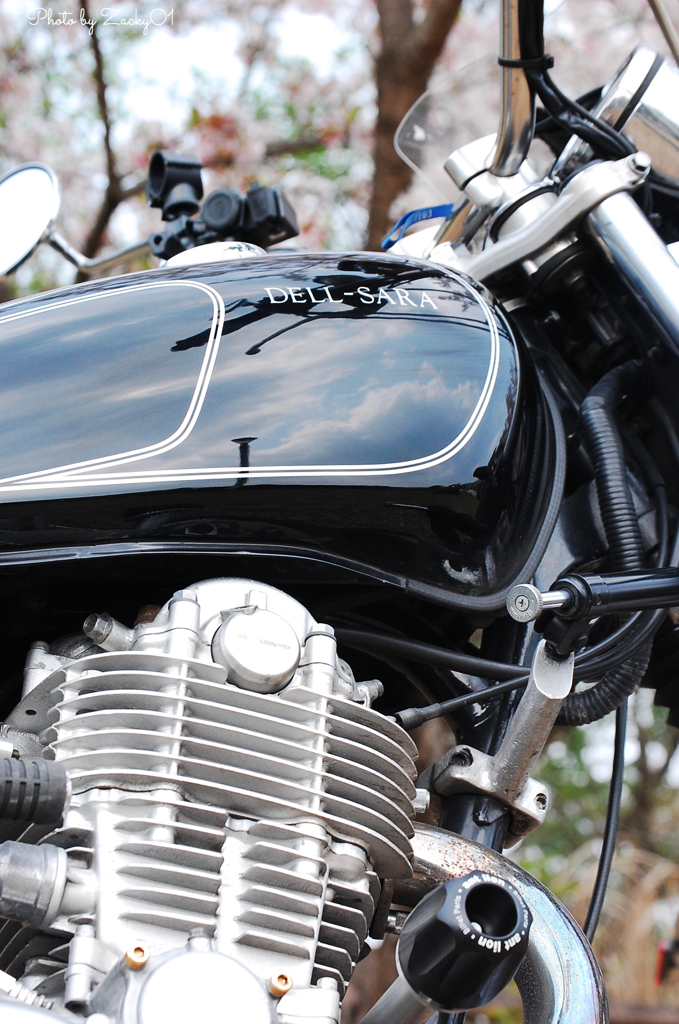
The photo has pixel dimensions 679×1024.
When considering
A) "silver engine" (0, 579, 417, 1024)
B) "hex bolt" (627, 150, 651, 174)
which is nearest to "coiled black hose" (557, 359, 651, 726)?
"hex bolt" (627, 150, 651, 174)

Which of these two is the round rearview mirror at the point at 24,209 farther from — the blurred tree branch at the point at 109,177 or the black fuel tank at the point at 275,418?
the blurred tree branch at the point at 109,177

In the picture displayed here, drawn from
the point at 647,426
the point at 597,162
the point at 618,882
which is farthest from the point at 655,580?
the point at 618,882

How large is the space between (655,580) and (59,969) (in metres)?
0.74

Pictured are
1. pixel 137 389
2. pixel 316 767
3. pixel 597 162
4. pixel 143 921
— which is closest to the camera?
pixel 143 921

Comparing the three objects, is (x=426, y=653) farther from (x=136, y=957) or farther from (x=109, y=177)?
(x=109, y=177)

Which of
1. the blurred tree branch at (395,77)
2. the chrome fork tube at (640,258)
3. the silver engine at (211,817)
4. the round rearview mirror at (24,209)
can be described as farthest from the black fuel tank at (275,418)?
the blurred tree branch at (395,77)

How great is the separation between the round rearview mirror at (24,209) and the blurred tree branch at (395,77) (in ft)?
7.67

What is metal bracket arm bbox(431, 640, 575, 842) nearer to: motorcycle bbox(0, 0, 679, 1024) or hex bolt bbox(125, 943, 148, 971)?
motorcycle bbox(0, 0, 679, 1024)

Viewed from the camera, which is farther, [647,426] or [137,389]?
[647,426]

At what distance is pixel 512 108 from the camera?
1.48m

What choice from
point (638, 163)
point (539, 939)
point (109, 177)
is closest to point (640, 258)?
point (638, 163)

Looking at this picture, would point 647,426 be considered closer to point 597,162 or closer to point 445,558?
point 597,162

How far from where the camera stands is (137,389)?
3.56 feet

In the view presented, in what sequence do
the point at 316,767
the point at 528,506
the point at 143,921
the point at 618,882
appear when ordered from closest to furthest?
the point at 143,921
the point at 316,767
the point at 528,506
the point at 618,882
